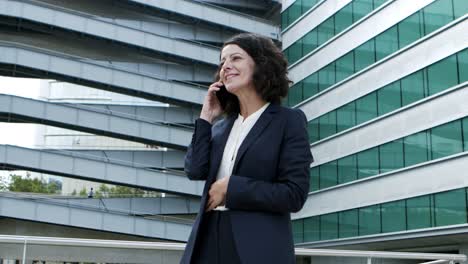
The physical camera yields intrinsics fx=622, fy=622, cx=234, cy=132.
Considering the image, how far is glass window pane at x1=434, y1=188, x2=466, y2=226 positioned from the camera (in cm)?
2264

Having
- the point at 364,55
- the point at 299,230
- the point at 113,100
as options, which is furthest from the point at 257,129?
the point at 113,100

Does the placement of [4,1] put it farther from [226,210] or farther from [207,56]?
[226,210]

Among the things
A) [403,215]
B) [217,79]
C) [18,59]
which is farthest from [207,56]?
[217,79]

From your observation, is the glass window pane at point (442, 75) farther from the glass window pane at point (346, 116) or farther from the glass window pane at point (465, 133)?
the glass window pane at point (346, 116)

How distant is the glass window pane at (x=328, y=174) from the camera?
3212cm

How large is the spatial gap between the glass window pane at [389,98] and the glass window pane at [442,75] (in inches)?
87.6

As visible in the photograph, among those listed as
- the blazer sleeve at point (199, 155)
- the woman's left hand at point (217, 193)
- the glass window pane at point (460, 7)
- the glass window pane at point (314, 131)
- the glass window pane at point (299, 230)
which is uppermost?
the glass window pane at point (460, 7)

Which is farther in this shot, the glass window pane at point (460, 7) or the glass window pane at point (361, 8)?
the glass window pane at point (361, 8)

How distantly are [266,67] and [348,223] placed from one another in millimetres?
28501

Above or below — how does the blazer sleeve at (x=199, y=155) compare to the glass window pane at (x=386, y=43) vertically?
below

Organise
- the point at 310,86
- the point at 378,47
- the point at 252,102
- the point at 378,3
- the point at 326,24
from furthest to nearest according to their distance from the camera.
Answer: the point at 310,86 < the point at 326,24 < the point at 378,3 < the point at 378,47 < the point at 252,102

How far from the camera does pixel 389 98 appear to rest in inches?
1109

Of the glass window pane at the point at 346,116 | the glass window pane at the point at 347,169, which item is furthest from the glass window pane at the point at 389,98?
the glass window pane at the point at 347,169

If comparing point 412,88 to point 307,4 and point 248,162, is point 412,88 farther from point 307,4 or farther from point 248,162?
point 248,162
